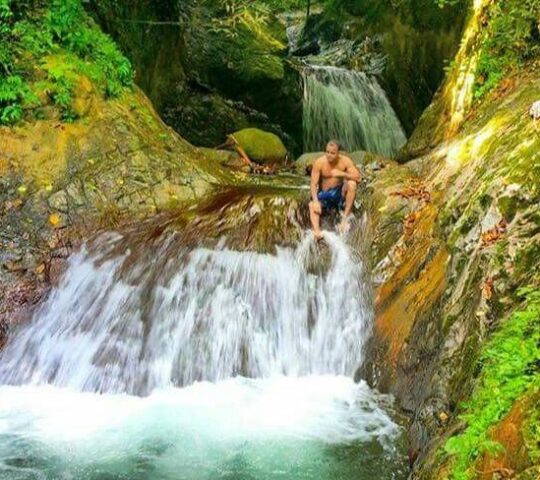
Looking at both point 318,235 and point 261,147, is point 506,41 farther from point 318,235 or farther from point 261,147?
point 261,147

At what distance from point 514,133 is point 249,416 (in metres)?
3.61

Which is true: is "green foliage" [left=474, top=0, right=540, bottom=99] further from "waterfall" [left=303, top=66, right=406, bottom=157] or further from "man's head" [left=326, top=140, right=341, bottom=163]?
"waterfall" [left=303, top=66, right=406, bottom=157]

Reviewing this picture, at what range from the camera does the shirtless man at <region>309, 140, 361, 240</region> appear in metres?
7.95

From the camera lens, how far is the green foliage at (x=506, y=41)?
7.76m

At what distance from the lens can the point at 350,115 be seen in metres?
14.8

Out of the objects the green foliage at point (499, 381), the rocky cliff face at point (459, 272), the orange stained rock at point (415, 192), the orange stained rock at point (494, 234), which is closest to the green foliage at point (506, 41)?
the rocky cliff face at point (459, 272)

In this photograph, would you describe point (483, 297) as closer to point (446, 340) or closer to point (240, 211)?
point (446, 340)

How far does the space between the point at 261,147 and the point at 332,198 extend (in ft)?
14.9

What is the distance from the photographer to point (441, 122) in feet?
32.2

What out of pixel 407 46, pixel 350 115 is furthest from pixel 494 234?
pixel 407 46

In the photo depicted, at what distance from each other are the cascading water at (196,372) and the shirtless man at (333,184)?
0.45 meters

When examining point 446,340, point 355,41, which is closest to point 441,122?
point 446,340

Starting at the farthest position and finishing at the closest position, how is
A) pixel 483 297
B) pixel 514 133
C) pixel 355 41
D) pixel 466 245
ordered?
1. pixel 355 41
2. pixel 514 133
3. pixel 466 245
4. pixel 483 297

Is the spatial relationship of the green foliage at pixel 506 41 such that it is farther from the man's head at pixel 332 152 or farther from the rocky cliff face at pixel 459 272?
the man's head at pixel 332 152
